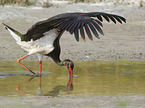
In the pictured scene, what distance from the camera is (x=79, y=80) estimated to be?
22.7 feet

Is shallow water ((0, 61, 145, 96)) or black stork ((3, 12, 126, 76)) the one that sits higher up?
black stork ((3, 12, 126, 76))

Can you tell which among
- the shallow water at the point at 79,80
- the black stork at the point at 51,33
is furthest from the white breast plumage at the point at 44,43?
the shallow water at the point at 79,80

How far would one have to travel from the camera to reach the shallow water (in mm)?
5996

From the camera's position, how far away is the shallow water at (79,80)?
6.00 meters

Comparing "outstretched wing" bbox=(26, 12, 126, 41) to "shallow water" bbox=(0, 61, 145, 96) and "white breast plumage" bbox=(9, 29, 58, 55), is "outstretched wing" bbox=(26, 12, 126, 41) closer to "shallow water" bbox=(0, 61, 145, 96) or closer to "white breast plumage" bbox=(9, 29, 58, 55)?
"white breast plumage" bbox=(9, 29, 58, 55)

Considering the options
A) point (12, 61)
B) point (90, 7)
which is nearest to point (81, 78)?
point (12, 61)

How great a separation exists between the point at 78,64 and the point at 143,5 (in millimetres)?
9951

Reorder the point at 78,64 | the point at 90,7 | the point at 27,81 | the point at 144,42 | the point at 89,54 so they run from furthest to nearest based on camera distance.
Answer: the point at 90,7 → the point at 144,42 → the point at 89,54 → the point at 78,64 → the point at 27,81

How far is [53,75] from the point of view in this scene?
24.2 ft

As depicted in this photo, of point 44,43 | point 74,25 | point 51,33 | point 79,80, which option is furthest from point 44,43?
point 74,25

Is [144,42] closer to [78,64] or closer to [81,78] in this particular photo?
[78,64]

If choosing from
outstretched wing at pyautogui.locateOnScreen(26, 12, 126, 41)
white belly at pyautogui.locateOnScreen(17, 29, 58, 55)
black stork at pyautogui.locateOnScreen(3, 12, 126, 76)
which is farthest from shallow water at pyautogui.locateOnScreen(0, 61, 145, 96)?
outstretched wing at pyautogui.locateOnScreen(26, 12, 126, 41)

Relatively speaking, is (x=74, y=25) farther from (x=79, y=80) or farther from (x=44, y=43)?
(x=79, y=80)

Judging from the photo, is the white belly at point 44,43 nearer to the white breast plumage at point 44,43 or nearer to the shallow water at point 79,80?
the white breast plumage at point 44,43
